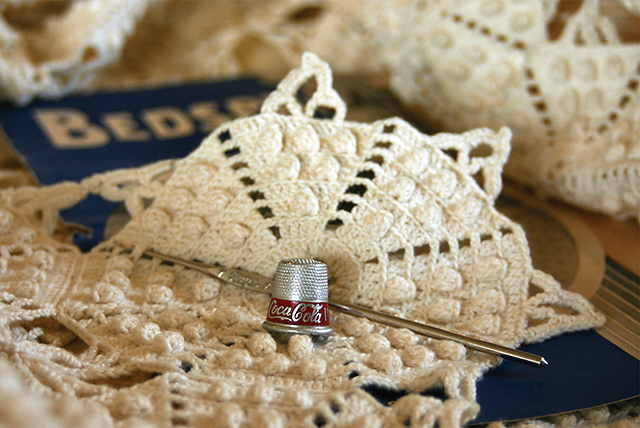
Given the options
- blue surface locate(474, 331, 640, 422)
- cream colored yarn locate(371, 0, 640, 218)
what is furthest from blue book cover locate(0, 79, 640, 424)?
cream colored yarn locate(371, 0, 640, 218)

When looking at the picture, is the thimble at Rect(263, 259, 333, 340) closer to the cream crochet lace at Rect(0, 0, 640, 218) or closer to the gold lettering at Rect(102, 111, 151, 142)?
the cream crochet lace at Rect(0, 0, 640, 218)

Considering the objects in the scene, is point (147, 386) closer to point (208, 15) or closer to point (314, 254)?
point (314, 254)

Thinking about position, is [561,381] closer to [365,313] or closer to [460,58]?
[365,313]

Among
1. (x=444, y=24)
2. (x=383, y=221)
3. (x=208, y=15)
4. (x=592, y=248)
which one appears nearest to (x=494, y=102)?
(x=444, y=24)

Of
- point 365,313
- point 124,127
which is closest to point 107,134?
point 124,127

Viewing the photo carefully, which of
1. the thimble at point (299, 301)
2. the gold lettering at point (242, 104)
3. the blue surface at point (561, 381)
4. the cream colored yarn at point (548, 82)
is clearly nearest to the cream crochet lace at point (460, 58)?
the cream colored yarn at point (548, 82)

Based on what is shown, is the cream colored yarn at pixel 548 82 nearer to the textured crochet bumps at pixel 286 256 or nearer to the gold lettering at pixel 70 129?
the textured crochet bumps at pixel 286 256
